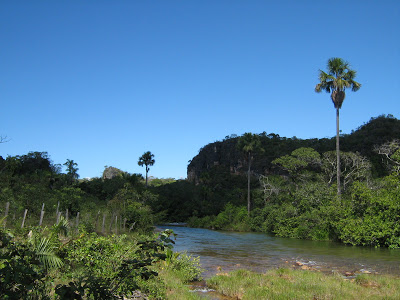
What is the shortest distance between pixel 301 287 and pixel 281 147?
89876 mm

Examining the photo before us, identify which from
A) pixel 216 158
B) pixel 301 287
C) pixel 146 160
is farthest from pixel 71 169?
pixel 216 158

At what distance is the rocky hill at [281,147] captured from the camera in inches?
2501

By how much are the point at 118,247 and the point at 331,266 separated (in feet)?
40.5

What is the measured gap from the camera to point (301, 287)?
9.49 meters

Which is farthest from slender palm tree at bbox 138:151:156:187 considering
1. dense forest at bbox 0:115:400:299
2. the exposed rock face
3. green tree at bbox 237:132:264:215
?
the exposed rock face

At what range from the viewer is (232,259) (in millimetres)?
18625

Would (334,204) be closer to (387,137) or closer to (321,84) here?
(321,84)

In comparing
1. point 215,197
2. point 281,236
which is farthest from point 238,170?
point 281,236

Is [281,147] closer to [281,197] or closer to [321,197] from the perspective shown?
[281,197]

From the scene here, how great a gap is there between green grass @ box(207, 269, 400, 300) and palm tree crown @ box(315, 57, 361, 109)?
27.3 metres

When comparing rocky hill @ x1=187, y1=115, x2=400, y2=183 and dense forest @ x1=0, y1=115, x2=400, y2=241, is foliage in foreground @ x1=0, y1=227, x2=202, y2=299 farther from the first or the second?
rocky hill @ x1=187, y1=115, x2=400, y2=183

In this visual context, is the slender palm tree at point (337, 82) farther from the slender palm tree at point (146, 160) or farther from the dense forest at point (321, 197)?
the slender palm tree at point (146, 160)

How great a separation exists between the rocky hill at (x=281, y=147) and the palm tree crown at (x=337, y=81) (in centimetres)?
1843

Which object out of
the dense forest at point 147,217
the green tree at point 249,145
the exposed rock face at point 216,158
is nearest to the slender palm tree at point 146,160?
the dense forest at point 147,217
